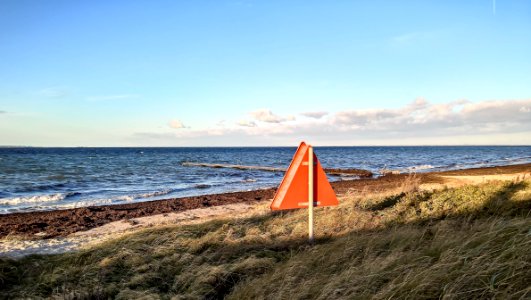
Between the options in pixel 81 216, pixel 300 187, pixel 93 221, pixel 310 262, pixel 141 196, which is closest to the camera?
pixel 310 262

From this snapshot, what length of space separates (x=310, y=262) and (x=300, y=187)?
117 centimetres

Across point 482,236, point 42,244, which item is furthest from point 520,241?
point 42,244

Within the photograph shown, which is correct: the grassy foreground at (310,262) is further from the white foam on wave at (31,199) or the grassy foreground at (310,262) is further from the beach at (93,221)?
the white foam on wave at (31,199)

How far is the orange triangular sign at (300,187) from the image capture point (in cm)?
543

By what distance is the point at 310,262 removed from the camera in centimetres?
470

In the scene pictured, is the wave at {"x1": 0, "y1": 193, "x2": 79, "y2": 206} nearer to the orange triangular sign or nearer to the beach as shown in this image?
the beach

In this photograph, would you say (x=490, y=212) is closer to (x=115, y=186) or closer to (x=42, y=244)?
(x=42, y=244)

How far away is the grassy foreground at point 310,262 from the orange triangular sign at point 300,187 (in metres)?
0.65

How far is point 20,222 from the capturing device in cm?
1177

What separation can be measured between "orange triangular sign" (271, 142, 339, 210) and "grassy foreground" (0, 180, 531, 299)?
645 mm

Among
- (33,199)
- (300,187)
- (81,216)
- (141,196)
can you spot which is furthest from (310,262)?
(33,199)

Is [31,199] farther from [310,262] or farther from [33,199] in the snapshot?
[310,262]

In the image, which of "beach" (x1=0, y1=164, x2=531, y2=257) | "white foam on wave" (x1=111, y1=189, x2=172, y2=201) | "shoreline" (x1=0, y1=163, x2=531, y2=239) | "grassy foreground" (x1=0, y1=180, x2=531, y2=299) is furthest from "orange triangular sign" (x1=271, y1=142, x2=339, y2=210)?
"white foam on wave" (x1=111, y1=189, x2=172, y2=201)

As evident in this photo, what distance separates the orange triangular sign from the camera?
214 inches
